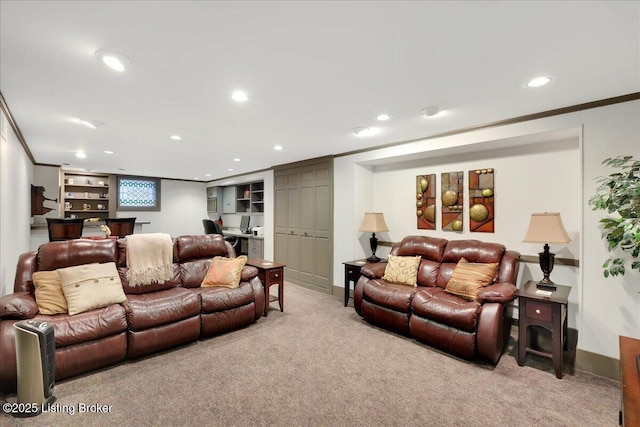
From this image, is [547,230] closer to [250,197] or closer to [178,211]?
[250,197]

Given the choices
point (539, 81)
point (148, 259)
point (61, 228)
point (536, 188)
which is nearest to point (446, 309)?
point (536, 188)

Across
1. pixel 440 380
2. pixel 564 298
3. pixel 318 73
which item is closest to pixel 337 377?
pixel 440 380

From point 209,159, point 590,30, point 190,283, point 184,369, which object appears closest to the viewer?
point 590,30

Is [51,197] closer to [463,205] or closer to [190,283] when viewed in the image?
[190,283]

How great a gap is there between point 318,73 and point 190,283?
2878 mm

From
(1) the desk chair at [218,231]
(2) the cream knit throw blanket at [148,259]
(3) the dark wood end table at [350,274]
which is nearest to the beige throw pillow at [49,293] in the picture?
(2) the cream knit throw blanket at [148,259]

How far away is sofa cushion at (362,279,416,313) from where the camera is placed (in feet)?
10.6

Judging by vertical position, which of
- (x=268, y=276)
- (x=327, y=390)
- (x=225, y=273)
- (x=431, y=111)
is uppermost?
(x=431, y=111)

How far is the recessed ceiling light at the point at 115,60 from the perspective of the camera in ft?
6.07

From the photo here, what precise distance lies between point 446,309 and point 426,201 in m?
1.83

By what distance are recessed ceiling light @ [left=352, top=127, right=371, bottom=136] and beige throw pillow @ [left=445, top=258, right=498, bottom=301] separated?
193cm

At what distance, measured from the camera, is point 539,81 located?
2213 mm

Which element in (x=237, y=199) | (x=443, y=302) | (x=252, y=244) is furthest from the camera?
(x=237, y=199)

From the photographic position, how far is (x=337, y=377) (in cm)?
247
